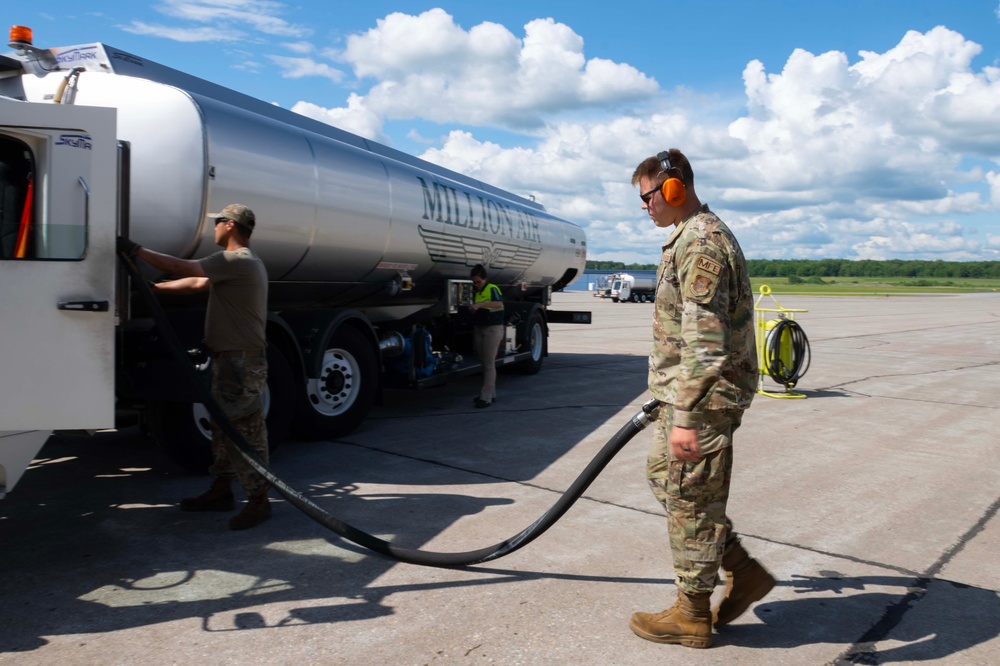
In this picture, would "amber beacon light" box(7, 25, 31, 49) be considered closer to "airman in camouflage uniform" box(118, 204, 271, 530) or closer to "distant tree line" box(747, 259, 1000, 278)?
"airman in camouflage uniform" box(118, 204, 271, 530)

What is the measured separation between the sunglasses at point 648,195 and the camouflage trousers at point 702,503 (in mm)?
950

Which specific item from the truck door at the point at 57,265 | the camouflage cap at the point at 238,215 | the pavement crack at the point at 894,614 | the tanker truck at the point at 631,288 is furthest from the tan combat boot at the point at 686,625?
the tanker truck at the point at 631,288

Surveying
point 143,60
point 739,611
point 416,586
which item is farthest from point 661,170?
point 143,60

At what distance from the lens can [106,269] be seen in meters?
4.00

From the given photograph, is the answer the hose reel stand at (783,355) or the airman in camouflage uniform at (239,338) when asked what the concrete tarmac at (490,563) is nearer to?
the airman in camouflage uniform at (239,338)

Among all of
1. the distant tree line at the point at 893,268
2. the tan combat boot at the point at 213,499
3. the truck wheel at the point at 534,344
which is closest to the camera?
the tan combat boot at the point at 213,499

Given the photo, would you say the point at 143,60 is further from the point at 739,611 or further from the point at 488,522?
the point at 739,611

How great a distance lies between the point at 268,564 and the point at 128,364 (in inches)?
79.1

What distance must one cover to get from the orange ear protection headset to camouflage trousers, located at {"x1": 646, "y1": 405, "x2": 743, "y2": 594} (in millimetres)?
926

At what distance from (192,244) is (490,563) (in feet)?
10.4

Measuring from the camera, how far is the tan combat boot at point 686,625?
3562mm

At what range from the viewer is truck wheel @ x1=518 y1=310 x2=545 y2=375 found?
511 inches

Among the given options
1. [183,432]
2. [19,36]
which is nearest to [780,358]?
[183,432]

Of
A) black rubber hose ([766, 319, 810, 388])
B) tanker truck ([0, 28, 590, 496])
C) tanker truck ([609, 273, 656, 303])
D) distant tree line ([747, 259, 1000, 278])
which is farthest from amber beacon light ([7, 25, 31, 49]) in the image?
distant tree line ([747, 259, 1000, 278])
